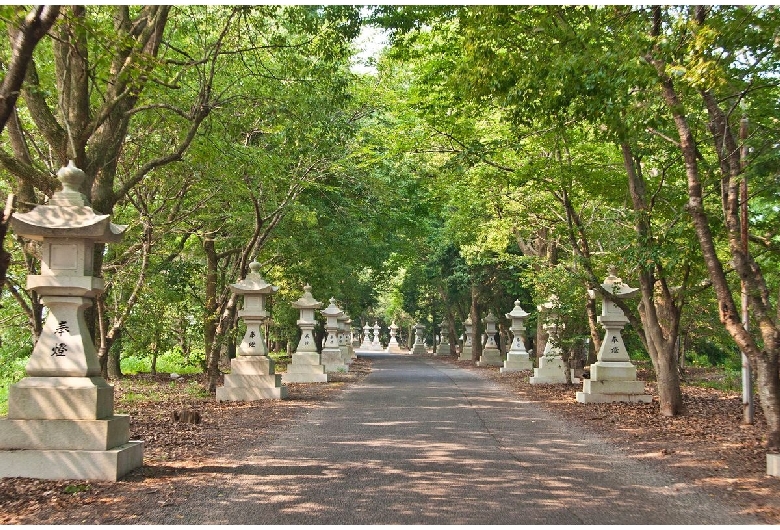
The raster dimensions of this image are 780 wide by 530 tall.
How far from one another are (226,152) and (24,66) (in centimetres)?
747

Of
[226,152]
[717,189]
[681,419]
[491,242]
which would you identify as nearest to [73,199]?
[226,152]

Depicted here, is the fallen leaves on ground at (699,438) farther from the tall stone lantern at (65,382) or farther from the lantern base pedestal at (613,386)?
the tall stone lantern at (65,382)

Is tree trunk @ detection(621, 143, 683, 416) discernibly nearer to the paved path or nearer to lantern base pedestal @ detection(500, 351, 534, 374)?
the paved path

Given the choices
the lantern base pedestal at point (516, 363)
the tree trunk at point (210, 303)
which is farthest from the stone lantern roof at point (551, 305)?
the tree trunk at point (210, 303)

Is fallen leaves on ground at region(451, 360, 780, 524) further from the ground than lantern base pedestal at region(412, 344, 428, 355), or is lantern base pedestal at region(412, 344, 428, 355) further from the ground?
fallen leaves on ground at region(451, 360, 780, 524)

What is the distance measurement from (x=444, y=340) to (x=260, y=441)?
3588 cm

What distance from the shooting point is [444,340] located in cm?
4534

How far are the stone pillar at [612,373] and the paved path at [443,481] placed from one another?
3.02 metres

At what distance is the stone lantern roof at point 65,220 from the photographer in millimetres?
7328

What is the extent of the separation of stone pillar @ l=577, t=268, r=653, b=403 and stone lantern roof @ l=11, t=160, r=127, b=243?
10011 millimetres

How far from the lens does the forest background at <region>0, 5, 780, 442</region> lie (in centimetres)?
857

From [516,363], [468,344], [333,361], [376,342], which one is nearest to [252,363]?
[333,361]

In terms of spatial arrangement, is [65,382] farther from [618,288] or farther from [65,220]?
[618,288]

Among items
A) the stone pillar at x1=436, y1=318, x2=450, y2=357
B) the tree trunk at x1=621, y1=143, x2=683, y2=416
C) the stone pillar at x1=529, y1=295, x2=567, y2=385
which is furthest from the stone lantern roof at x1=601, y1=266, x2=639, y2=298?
the stone pillar at x1=436, y1=318, x2=450, y2=357
